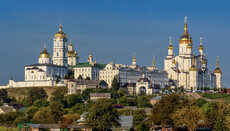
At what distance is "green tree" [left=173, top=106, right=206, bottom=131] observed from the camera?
56531 mm

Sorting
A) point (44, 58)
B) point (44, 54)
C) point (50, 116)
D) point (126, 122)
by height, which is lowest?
point (126, 122)

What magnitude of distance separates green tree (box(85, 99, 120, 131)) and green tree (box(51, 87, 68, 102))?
4214cm

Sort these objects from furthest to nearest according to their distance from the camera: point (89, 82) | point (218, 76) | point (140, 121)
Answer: point (218, 76), point (89, 82), point (140, 121)

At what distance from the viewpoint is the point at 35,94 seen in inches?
3996

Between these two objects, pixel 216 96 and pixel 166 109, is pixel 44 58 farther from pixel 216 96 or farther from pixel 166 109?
pixel 166 109

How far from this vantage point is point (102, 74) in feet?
390

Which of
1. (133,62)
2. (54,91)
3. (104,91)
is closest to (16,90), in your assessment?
(54,91)

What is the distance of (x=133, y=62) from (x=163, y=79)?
8.74m

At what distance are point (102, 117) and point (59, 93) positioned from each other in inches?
1857

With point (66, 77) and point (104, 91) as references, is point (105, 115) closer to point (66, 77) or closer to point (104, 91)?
point (104, 91)

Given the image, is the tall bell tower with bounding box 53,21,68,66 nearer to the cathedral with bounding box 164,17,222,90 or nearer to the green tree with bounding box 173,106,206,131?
the cathedral with bounding box 164,17,222,90

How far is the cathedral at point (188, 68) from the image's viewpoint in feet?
397

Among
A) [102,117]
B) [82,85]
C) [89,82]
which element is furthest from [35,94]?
[102,117]

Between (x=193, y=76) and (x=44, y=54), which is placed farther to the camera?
(x=193, y=76)
